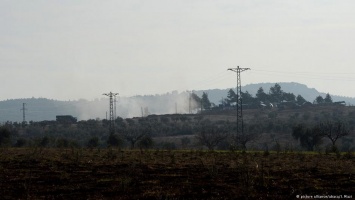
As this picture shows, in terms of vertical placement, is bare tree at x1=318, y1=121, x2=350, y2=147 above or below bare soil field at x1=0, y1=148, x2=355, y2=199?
above

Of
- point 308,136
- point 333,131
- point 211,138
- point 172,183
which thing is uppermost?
point 333,131

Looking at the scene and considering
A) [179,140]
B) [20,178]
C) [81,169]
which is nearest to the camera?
[20,178]

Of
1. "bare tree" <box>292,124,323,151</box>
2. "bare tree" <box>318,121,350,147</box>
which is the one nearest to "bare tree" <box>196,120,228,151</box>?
"bare tree" <box>292,124,323,151</box>

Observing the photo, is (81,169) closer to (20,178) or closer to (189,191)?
(20,178)

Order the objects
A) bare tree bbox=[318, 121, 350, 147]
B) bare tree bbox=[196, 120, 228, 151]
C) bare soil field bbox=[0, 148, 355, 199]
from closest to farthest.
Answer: bare soil field bbox=[0, 148, 355, 199]
bare tree bbox=[318, 121, 350, 147]
bare tree bbox=[196, 120, 228, 151]

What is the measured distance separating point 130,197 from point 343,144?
87428 mm

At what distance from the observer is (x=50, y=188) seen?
20156 mm

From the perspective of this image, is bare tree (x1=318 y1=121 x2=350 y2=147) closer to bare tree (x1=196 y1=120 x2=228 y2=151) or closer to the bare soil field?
bare tree (x1=196 y1=120 x2=228 y2=151)

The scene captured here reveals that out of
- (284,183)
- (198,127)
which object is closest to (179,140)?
(198,127)

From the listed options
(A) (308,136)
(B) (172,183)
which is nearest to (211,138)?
(A) (308,136)

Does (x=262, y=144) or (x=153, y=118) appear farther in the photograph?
(x=153, y=118)

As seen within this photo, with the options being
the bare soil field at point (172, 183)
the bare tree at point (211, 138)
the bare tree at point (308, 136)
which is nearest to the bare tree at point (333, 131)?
the bare tree at point (308, 136)

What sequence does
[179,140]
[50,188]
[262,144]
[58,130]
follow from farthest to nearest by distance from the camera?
[58,130] → [179,140] → [262,144] → [50,188]

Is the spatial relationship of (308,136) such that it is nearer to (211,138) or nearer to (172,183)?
(211,138)
